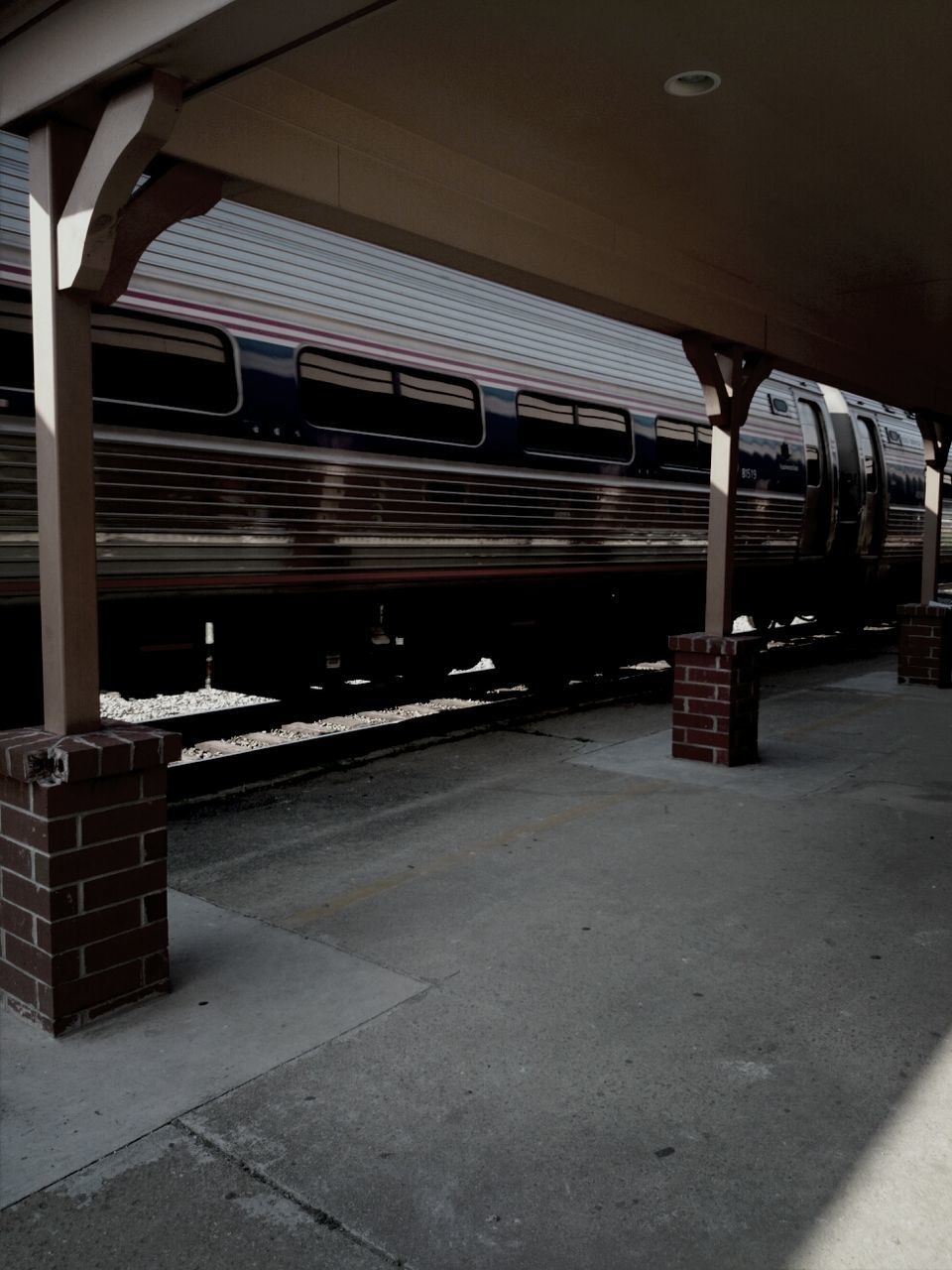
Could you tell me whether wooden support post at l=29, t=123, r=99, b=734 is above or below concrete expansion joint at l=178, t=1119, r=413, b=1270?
above

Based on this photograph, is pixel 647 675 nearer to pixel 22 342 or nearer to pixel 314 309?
pixel 314 309

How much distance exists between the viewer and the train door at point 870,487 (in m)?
14.7

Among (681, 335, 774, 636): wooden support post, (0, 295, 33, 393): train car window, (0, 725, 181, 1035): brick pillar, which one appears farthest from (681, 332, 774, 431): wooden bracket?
(0, 725, 181, 1035): brick pillar

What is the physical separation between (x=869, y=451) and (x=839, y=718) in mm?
7689

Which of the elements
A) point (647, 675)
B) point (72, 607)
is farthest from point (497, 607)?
point (72, 607)

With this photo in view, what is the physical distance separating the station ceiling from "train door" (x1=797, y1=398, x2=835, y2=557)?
7566 millimetres

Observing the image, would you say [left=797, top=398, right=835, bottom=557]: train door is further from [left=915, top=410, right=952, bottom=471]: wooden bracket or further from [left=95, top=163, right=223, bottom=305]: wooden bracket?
[left=95, top=163, right=223, bottom=305]: wooden bracket

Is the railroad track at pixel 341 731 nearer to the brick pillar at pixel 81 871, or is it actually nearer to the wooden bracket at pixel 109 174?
the brick pillar at pixel 81 871

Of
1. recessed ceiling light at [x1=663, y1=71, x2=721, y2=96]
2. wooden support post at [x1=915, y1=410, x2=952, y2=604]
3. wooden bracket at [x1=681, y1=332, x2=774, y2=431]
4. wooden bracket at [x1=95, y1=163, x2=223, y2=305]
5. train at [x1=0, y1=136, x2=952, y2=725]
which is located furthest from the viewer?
wooden support post at [x1=915, y1=410, x2=952, y2=604]

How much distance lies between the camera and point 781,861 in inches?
189

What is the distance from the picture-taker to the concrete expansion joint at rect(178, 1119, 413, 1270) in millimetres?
2260

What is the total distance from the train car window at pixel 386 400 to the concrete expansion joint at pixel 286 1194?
16.8ft

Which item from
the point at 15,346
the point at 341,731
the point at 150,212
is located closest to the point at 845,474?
the point at 341,731

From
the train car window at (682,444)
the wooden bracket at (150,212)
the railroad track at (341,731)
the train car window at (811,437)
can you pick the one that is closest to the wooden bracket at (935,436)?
the train car window at (682,444)
